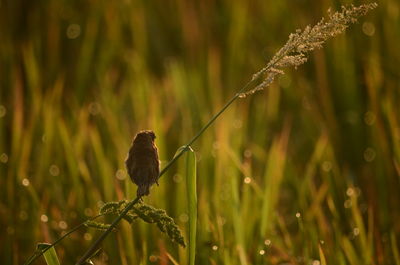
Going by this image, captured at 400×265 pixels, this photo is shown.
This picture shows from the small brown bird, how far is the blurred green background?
1.13ft

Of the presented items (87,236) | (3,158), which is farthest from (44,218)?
(3,158)

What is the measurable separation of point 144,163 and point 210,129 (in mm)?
1133

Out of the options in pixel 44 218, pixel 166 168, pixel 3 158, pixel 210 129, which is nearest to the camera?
pixel 166 168

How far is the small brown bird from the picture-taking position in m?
0.94

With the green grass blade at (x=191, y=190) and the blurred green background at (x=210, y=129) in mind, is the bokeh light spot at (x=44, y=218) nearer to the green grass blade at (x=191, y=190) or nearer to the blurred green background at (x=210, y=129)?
the blurred green background at (x=210, y=129)

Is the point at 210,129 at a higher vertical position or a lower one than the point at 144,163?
higher

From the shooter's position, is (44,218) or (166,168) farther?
(44,218)

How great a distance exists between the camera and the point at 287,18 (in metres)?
2.63

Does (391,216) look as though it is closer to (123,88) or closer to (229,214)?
(229,214)

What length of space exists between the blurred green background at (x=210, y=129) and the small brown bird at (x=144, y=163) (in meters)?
0.34

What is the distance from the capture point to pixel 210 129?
207 centimetres

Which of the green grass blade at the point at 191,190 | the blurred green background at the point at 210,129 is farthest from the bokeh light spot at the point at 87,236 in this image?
the green grass blade at the point at 191,190

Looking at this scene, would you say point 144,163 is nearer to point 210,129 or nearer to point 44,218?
point 44,218

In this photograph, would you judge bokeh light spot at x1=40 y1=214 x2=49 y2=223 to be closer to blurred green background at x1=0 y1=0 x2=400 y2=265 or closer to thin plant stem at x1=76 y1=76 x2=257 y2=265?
blurred green background at x1=0 y1=0 x2=400 y2=265
